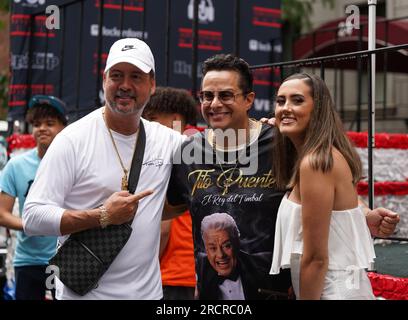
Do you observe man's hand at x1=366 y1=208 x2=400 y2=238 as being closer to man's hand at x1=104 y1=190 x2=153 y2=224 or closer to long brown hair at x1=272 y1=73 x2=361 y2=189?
long brown hair at x1=272 y1=73 x2=361 y2=189

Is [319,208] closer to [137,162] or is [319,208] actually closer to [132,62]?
[137,162]

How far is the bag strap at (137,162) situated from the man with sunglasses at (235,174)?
236 millimetres

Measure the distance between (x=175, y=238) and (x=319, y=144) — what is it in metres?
1.65

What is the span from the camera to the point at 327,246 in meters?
2.97

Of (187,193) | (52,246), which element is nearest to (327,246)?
(187,193)

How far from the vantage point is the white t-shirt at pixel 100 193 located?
3186 mm

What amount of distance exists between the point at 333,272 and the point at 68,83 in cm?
696

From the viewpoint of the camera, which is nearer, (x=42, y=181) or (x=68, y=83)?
(x=42, y=181)

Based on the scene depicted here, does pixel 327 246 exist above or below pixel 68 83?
below

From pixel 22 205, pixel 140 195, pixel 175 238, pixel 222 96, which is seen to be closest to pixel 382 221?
pixel 222 96

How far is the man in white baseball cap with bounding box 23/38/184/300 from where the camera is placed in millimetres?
3162

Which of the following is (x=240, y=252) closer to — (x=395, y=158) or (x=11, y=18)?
(x=395, y=158)

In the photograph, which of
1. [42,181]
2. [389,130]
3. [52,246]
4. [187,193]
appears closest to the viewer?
[42,181]

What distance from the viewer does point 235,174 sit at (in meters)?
3.36
